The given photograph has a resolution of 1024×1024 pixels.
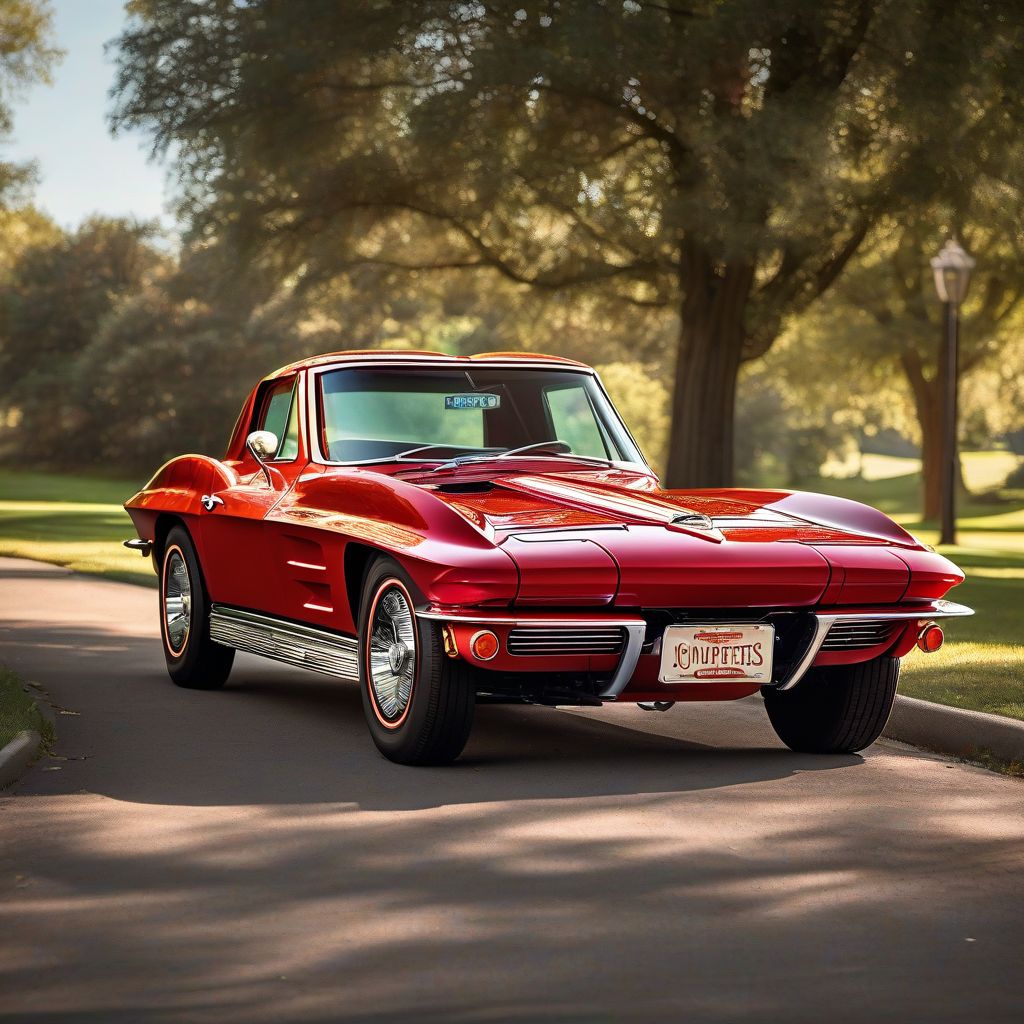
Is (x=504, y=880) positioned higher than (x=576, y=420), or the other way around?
(x=576, y=420)

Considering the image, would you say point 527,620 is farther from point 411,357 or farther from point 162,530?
point 162,530

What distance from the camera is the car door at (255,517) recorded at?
8.81 m

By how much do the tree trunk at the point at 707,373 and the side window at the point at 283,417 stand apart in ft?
53.5

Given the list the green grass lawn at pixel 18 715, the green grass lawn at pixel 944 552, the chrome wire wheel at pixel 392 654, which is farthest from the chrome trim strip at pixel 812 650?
the green grass lawn at pixel 18 715

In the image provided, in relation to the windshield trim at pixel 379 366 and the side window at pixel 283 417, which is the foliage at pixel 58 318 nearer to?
the side window at pixel 283 417

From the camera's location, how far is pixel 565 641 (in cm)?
705

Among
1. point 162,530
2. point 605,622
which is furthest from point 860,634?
point 162,530

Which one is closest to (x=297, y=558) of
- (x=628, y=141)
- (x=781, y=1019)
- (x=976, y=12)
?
(x=781, y=1019)

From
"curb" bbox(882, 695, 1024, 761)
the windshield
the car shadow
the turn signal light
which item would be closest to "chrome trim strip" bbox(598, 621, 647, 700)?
the car shadow

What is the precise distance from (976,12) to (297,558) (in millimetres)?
16395

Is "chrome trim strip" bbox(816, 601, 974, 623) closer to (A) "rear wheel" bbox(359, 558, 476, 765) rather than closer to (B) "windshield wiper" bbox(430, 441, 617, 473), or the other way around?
(A) "rear wheel" bbox(359, 558, 476, 765)

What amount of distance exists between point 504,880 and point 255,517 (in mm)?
3626

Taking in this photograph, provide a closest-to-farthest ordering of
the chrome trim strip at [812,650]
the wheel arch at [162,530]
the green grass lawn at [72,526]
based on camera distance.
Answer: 1. the chrome trim strip at [812,650]
2. the wheel arch at [162,530]
3. the green grass lawn at [72,526]

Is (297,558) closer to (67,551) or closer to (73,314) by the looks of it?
(67,551)
